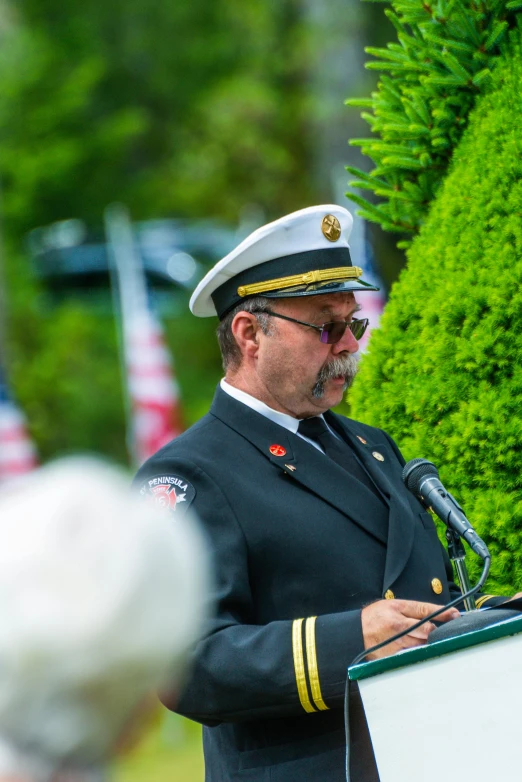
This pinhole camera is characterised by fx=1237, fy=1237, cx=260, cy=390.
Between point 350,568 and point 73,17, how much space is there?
22.1 m

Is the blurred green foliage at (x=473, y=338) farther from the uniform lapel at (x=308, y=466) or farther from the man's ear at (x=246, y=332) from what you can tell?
the man's ear at (x=246, y=332)

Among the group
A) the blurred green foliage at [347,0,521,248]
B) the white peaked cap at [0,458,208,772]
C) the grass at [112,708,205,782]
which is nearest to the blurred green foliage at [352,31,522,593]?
the blurred green foliage at [347,0,521,248]

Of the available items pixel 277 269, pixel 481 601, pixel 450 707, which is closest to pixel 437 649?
pixel 450 707

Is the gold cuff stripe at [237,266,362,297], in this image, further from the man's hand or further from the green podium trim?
the green podium trim

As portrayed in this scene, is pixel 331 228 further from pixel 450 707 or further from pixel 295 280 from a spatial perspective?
pixel 450 707

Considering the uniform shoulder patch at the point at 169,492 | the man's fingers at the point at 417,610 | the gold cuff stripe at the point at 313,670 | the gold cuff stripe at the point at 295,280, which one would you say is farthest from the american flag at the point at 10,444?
the man's fingers at the point at 417,610

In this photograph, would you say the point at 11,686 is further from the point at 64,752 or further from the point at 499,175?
the point at 499,175

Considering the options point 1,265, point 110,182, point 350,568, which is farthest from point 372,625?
point 110,182

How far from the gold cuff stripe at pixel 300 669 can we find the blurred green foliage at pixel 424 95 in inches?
55.9

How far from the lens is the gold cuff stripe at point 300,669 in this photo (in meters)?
2.36

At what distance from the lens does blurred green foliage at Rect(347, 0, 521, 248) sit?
3.16 metres

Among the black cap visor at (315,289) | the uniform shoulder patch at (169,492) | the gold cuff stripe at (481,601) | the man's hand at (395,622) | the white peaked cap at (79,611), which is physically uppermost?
the black cap visor at (315,289)

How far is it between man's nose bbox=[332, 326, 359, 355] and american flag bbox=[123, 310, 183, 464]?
22.9ft

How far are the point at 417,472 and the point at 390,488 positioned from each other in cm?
29
